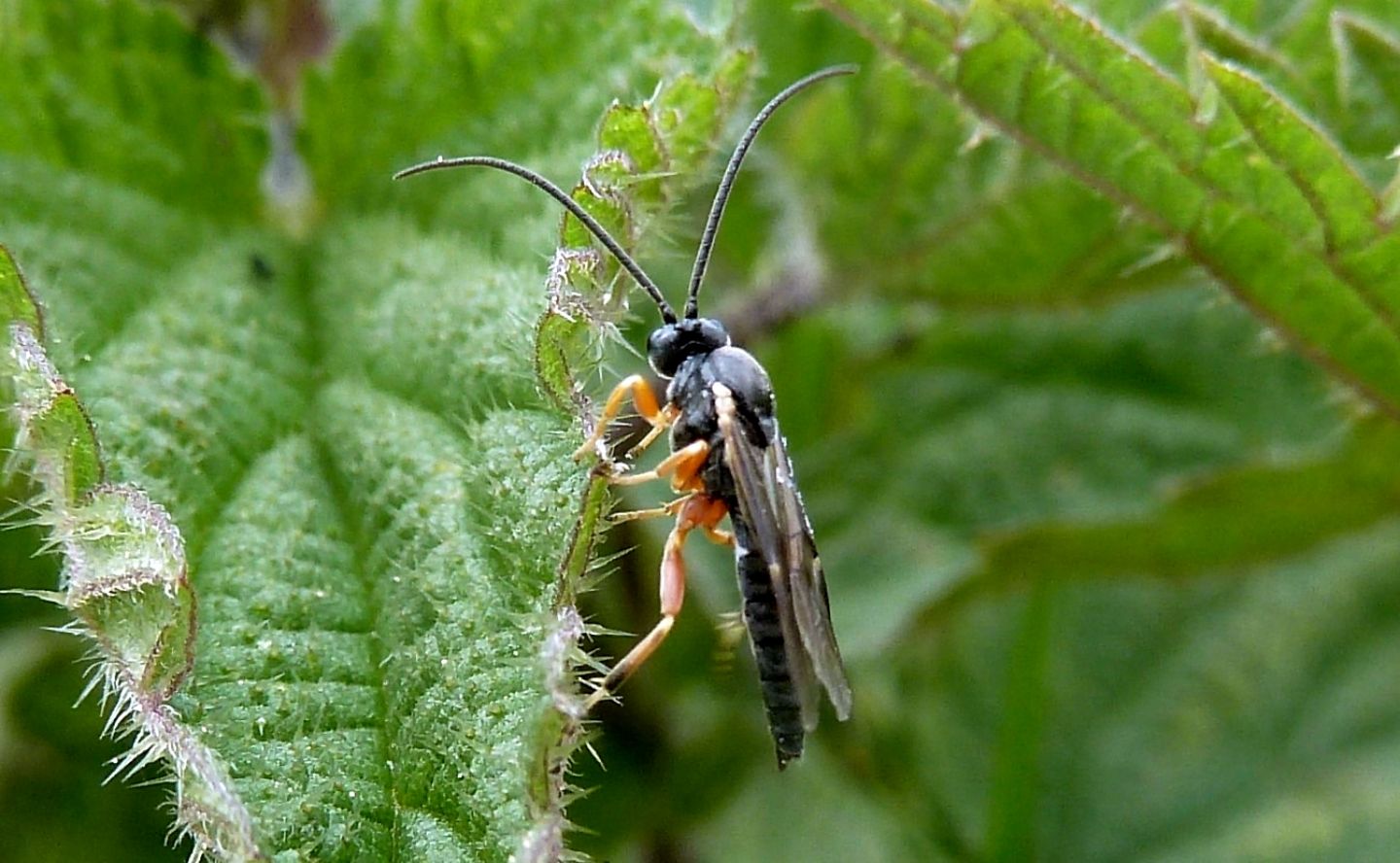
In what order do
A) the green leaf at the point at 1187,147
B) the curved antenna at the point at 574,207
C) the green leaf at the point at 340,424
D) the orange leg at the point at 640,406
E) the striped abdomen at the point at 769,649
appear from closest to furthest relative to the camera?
the green leaf at the point at 340,424
the curved antenna at the point at 574,207
the green leaf at the point at 1187,147
the striped abdomen at the point at 769,649
the orange leg at the point at 640,406

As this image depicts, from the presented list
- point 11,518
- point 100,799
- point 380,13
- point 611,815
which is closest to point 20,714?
point 100,799

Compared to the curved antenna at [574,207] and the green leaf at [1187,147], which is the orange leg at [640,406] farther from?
the green leaf at [1187,147]

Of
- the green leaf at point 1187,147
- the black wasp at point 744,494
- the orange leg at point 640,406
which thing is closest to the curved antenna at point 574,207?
the black wasp at point 744,494

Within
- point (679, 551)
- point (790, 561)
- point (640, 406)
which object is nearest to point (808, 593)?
point (790, 561)

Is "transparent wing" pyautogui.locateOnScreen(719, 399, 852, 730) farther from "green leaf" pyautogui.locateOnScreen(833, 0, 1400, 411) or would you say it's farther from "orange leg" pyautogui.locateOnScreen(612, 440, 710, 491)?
"green leaf" pyautogui.locateOnScreen(833, 0, 1400, 411)

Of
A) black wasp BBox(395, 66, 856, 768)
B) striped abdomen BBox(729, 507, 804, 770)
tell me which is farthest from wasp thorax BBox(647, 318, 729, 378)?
striped abdomen BBox(729, 507, 804, 770)

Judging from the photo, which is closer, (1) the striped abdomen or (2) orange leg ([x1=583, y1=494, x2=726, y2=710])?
(1) the striped abdomen

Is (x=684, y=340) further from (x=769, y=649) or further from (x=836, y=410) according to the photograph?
(x=836, y=410)
